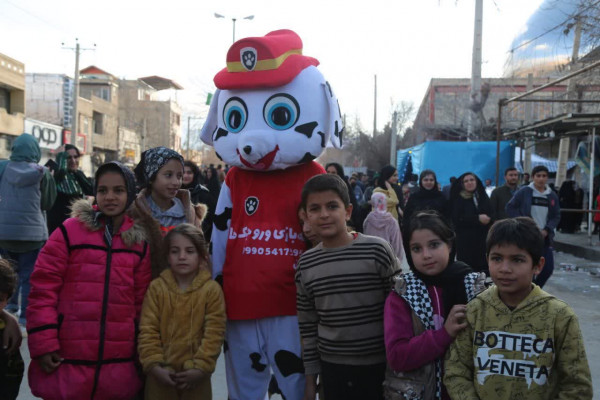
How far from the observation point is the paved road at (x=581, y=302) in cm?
424

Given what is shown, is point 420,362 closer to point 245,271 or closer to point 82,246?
point 245,271

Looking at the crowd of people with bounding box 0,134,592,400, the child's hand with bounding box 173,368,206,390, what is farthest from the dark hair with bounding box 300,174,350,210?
the child's hand with bounding box 173,368,206,390


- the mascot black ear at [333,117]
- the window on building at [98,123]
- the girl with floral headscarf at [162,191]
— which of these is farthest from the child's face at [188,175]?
the window on building at [98,123]

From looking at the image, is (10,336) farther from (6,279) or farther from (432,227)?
(432,227)

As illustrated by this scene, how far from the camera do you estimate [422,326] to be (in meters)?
2.38

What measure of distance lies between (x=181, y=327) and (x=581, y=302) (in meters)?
6.15

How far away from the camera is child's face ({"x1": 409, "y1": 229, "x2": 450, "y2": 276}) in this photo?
2402 millimetres

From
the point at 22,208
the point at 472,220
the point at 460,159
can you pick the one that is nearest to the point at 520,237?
the point at 22,208

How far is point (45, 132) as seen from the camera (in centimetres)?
3123

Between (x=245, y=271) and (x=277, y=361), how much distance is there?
51cm

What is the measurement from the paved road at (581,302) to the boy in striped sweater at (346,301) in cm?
162

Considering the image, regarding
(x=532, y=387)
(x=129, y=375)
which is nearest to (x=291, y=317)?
(x=129, y=375)

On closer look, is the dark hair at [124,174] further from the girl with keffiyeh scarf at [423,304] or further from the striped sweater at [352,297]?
the girl with keffiyeh scarf at [423,304]

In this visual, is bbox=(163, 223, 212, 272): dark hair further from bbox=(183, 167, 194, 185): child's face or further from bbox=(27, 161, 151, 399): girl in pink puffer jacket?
bbox=(183, 167, 194, 185): child's face
